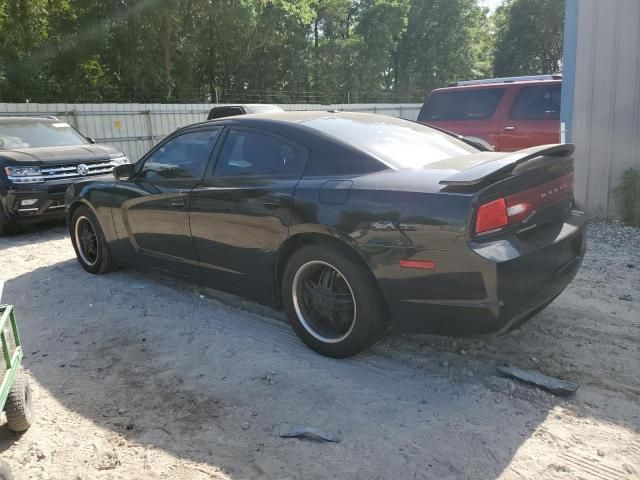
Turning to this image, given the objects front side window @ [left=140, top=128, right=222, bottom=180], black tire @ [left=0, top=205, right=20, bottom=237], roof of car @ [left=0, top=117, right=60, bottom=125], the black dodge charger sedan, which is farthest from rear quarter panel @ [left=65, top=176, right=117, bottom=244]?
roof of car @ [left=0, top=117, right=60, bottom=125]

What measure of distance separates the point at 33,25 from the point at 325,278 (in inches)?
1013

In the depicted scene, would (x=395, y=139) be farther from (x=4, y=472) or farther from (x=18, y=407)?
(x=4, y=472)

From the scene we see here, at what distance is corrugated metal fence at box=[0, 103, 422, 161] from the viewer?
14.9m

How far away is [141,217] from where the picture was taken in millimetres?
4816

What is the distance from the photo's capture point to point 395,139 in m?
3.80

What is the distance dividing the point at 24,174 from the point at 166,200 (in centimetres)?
429

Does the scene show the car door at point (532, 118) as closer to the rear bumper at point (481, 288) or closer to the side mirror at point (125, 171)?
the rear bumper at point (481, 288)

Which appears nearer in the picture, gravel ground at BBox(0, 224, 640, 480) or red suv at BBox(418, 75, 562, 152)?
gravel ground at BBox(0, 224, 640, 480)

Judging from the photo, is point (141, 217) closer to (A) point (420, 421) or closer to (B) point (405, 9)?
(A) point (420, 421)

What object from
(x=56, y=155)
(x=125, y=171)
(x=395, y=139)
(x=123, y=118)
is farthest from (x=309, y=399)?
(x=123, y=118)

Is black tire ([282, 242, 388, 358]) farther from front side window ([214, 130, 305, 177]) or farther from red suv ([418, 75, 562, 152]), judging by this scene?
red suv ([418, 75, 562, 152])

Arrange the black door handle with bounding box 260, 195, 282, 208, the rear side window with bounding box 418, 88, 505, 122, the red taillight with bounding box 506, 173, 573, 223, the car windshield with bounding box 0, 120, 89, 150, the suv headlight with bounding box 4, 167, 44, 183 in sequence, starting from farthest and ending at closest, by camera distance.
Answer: the rear side window with bounding box 418, 88, 505, 122 → the car windshield with bounding box 0, 120, 89, 150 → the suv headlight with bounding box 4, 167, 44, 183 → the black door handle with bounding box 260, 195, 282, 208 → the red taillight with bounding box 506, 173, 573, 223

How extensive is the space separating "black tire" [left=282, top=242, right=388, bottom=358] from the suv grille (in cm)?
543

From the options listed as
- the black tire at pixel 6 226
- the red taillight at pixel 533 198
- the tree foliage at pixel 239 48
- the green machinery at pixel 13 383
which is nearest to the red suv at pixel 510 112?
the red taillight at pixel 533 198
